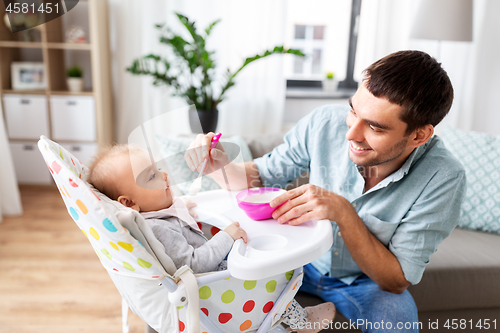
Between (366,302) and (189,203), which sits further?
(366,302)

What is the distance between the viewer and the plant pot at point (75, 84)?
115 inches

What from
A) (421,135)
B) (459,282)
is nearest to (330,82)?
(459,282)

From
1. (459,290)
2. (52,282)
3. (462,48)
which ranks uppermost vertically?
(462,48)

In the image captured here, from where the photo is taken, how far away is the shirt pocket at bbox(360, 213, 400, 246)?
1155mm

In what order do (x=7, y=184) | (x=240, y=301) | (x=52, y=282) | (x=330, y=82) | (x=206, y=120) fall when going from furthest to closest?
(x=330, y=82)
(x=206, y=120)
(x=7, y=184)
(x=52, y=282)
(x=240, y=301)

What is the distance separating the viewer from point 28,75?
2898mm

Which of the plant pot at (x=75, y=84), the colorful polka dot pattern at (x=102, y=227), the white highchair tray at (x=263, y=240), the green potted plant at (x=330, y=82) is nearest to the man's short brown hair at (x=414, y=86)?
the white highchair tray at (x=263, y=240)

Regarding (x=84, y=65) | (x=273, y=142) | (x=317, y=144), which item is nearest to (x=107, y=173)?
(x=317, y=144)

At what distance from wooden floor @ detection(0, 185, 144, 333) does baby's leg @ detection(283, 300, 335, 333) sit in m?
0.82

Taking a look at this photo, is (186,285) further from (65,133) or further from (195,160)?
(65,133)

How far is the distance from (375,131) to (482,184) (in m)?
0.96

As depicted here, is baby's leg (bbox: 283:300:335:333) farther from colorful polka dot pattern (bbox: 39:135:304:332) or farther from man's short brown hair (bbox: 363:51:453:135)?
man's short brown hair (bbox: 363:51:453:135)

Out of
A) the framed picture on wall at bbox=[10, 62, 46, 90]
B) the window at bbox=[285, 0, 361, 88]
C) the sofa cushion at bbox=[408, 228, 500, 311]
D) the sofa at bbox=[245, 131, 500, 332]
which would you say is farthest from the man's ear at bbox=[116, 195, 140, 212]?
the window at bbox=[285, 0, 361, 88]

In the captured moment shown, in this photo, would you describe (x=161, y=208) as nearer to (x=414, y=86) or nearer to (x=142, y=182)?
(x=142, y=182)
